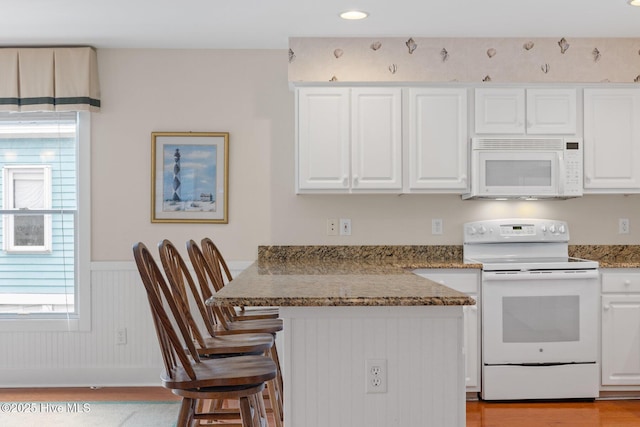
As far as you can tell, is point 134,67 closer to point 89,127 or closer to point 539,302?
point 89,127

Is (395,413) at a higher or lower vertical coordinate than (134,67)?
lower

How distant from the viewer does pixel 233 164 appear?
456 cm

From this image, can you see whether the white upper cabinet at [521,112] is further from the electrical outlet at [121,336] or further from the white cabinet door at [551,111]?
the electrical outlet at [121,336]

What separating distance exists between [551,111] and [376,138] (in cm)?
113

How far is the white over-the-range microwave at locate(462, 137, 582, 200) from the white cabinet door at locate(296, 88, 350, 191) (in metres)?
0.83

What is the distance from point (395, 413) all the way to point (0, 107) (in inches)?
137

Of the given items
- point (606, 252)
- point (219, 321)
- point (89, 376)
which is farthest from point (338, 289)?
point (606, 252)

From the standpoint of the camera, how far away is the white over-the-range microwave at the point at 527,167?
4.23 metres

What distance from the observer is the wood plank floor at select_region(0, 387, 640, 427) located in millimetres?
3711

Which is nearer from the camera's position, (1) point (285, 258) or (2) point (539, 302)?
(2) point (539, 302)

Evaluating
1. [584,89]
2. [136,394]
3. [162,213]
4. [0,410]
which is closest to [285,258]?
[162,213]

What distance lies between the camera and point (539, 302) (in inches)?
159

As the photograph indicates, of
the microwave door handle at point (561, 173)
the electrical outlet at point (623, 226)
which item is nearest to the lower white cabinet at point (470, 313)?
the microwave door handle at point (561, 173)

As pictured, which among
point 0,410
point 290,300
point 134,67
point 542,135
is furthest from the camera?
point 134,67
